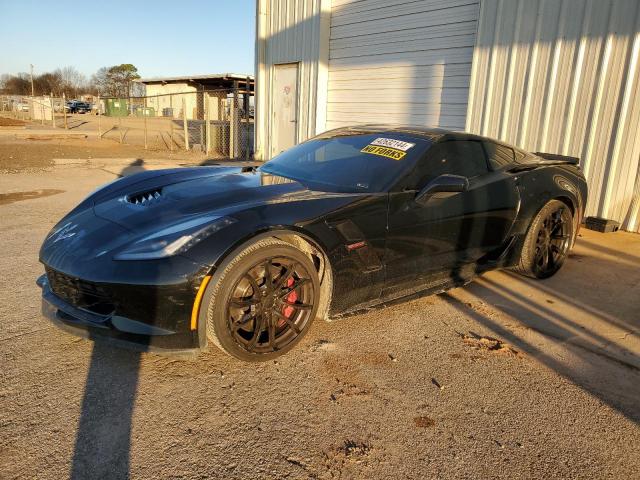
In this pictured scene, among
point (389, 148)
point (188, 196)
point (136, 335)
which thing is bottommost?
point (136, 335)

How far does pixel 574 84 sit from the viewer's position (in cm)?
629

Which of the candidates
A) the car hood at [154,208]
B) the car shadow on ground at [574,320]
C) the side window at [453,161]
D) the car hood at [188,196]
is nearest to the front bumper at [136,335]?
the car hood at [154,208]

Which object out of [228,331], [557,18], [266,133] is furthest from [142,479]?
[266,133]

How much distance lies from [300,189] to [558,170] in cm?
269

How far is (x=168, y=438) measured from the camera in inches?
83.7

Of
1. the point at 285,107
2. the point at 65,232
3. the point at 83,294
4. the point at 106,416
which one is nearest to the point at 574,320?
the point at 106,416

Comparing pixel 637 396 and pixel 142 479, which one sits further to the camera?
pixel 637 396

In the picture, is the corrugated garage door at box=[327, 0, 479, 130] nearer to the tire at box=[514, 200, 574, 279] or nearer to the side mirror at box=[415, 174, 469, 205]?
the tire at box=[514, 200, 574, 279]

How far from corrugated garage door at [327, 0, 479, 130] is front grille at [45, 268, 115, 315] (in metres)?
6.92

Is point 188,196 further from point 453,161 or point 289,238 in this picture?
point 453,161

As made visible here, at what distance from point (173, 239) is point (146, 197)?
910mm

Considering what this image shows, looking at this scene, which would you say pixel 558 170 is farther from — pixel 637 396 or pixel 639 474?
pixel 639 474

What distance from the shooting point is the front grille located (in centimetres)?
248

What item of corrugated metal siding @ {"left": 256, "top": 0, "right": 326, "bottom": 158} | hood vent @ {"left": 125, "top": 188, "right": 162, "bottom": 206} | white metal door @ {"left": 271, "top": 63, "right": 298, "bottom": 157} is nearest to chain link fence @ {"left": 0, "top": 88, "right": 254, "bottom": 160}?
corrugated metal siding @ {"left": 256, "top": 0, "right": 326, "bottom": 158}
